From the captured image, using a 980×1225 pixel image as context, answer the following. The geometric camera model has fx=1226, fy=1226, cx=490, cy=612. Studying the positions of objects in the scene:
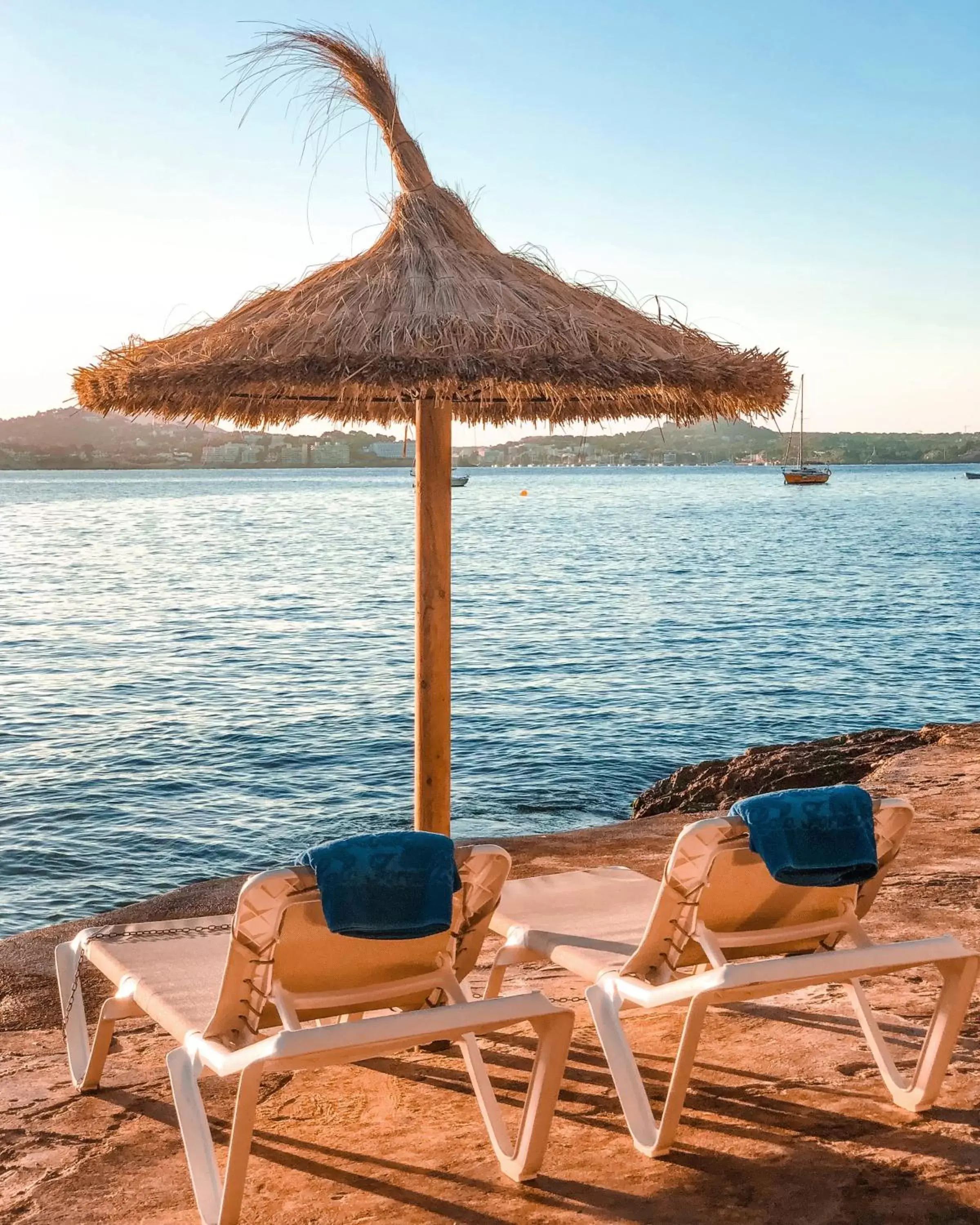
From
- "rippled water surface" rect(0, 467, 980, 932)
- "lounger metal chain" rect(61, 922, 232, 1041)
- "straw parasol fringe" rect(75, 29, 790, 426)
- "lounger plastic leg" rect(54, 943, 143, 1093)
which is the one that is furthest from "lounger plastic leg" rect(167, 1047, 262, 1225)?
"rippled water surface" rect(0, 467, 980, 932)

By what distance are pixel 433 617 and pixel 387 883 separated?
1.65 meters

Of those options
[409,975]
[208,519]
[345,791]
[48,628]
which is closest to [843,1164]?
[409,975]

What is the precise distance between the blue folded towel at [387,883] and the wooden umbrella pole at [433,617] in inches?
55.4

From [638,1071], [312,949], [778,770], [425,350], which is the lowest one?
[778,770]

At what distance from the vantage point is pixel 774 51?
1466 centimetres

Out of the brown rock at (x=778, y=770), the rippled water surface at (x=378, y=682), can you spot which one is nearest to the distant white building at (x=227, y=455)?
the rippled water surface at (x=378, y=682)

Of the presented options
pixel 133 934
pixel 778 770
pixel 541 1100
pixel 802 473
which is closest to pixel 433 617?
pixel 133 934

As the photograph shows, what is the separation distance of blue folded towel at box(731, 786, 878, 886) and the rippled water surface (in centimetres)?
715

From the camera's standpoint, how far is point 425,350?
379cm

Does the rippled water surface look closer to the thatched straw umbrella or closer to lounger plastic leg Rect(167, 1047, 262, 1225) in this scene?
the thatched straw umbrella

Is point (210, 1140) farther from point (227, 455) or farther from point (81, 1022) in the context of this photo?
point (227, 455)

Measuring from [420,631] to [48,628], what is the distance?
2719 cm

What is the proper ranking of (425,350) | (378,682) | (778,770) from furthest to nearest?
1. (378,682)
2. (778,770)
3. (425,350)

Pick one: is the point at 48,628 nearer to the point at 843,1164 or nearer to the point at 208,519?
the point at 843,1164
